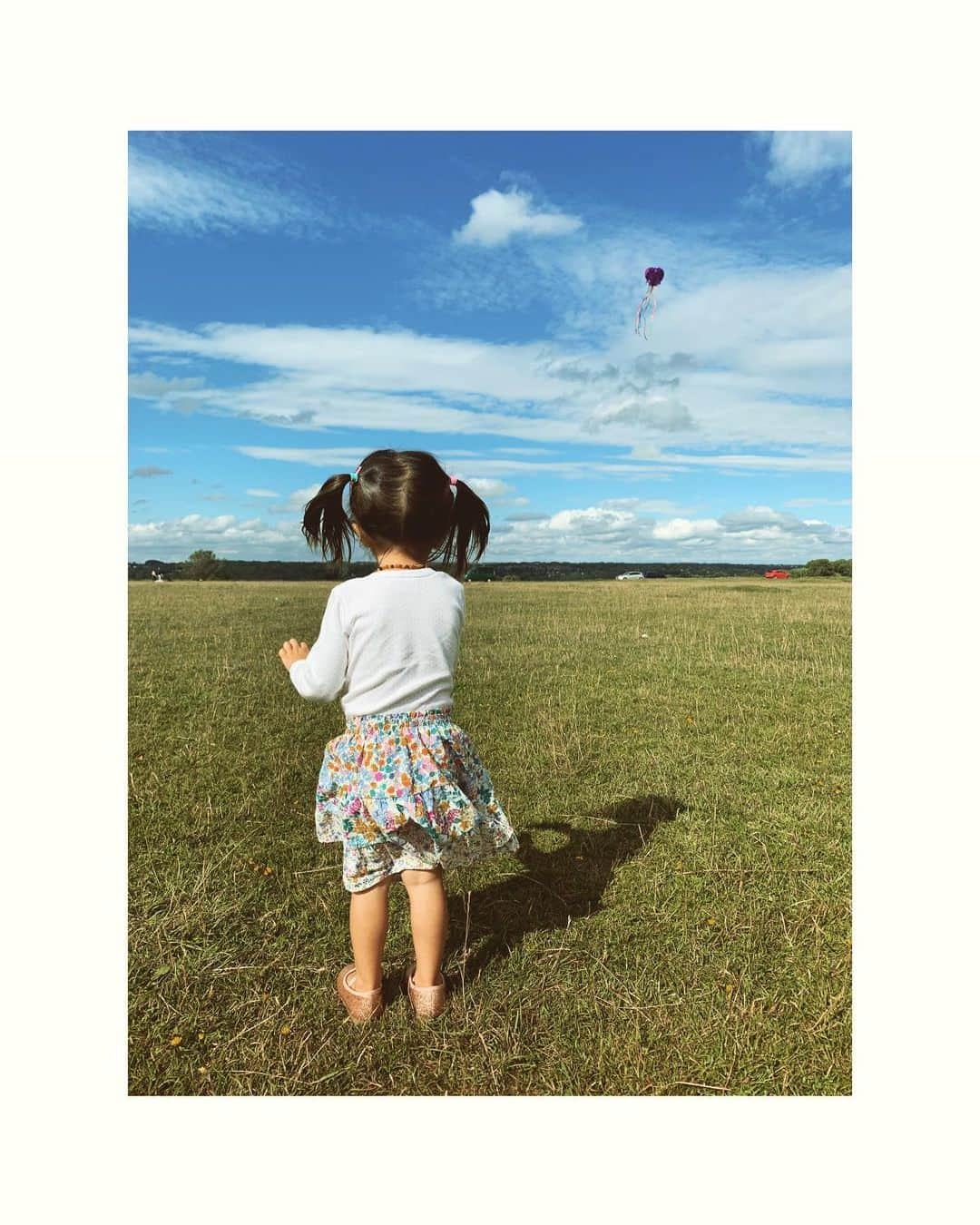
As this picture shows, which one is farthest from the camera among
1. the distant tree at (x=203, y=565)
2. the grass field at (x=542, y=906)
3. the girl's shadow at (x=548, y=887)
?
the distant tree at (x=203, y=565)

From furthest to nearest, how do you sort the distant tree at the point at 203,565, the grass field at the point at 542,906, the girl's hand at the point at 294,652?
the distant tree at the point at 203,565
the girl's hand at the point at 294,652
the grass field at the point at 542,906

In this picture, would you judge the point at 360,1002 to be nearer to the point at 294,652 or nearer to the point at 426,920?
the point at 426,920

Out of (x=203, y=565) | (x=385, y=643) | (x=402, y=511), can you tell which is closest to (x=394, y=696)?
(x=385, y=643)

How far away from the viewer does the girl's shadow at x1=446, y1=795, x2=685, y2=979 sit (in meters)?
3.16

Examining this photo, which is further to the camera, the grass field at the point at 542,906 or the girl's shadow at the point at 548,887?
the girl's shadow at the point at 548,887

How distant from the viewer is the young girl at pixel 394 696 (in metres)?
2.54

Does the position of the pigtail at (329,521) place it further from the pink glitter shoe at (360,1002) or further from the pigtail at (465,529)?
the pink glitter shoe at (360,1002)

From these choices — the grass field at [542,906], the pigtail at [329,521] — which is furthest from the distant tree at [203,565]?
the pigtail at [329,521]

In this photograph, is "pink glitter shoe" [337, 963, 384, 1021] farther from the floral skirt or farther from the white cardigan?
the white cardigan

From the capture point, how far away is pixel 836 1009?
2.69 metres

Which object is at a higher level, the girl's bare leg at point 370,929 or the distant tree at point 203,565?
the distant tree at point 203,565

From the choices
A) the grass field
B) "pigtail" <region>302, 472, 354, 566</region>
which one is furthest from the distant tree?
"pigtail" <region>302, 472, 354, 566</region>

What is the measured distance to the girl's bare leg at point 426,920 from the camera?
2.65m

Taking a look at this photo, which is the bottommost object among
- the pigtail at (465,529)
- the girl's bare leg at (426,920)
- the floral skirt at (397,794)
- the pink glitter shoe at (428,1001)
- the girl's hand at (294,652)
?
the pink glitter shoe at (428,1001)
